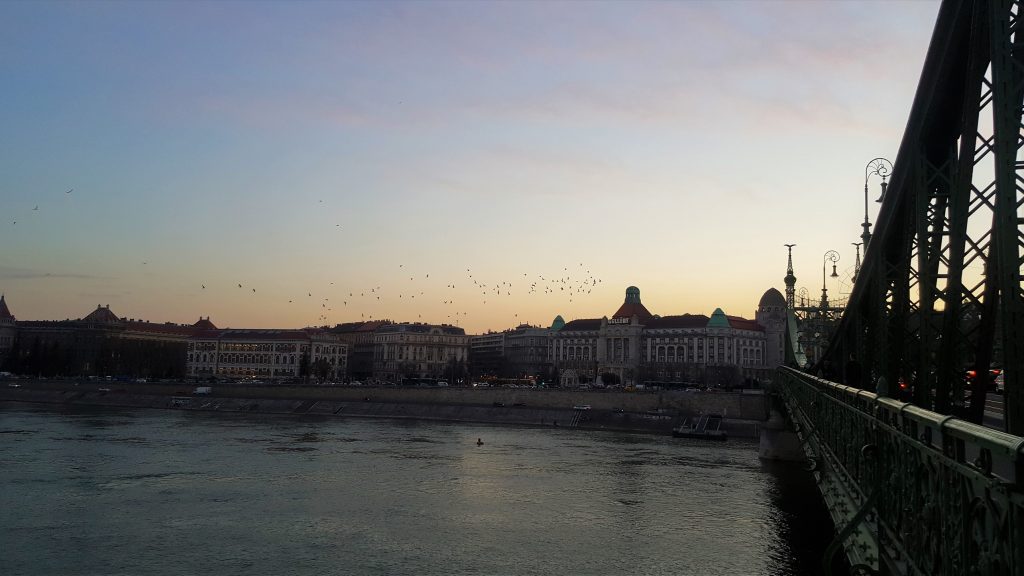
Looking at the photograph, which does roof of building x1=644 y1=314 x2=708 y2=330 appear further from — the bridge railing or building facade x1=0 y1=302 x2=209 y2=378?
the bridge railing

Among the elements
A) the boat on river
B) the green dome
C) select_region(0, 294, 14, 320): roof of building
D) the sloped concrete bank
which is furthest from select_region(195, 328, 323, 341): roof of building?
the boat on river

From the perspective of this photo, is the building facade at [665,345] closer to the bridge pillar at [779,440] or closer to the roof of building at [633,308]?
the roof of building at [633,308]

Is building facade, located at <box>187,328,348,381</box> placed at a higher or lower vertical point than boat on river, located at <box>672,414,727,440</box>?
higher

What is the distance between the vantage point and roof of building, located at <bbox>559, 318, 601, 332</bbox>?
18462 cm

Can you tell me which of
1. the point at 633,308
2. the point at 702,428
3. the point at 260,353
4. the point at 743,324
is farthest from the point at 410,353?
the point at 702,428

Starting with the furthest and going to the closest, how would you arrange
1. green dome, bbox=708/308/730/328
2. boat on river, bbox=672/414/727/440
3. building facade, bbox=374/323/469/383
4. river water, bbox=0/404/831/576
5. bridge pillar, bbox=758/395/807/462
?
building facade, bbox=374/323/469/383 < green dome, bbox=708/308/730/328 < boat on river, bbox=672/414/727/440 < bridge pillar, bbox=758/395/807/462 < river water, bbox=0/404/831/576

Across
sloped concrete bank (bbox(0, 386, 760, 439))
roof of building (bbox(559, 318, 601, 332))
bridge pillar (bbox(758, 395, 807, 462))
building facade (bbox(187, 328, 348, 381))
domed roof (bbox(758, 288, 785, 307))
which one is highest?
domed roof (bbox(758, 288, 785, 307))

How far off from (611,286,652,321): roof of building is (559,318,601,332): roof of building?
4906 millimetres

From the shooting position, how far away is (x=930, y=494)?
21.6ft

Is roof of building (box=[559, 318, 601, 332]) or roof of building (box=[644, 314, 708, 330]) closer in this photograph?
roof of building (box=[644, 314, 708, 330])

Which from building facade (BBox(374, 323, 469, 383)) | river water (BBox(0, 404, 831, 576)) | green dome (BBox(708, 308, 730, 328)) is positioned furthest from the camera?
building facade (BBox(374, 323, 469, 383))

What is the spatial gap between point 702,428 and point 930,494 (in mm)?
74416

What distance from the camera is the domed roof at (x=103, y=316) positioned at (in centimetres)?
19012

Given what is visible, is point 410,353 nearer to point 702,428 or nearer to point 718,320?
point 718,320
